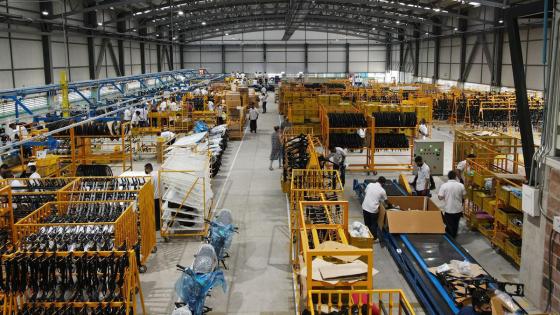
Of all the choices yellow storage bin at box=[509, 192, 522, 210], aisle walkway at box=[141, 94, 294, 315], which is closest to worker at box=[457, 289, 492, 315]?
aisle walkway at box=[141, 94, 294, 315]

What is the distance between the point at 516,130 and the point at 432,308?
65.6ft

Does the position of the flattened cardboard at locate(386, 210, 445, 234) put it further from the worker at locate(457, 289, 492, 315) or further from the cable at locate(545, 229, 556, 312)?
the worker at locate(457, 289, 492, 315)

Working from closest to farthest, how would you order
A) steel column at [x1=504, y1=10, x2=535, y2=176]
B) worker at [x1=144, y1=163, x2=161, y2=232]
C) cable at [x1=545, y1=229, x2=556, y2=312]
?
cable at [x1=545, y1=229, x2=556, y2=312] → steel column at [x1=504, y1=10, x2=535, y2=176] → worker at [x1=144, y1=163, x2=161, y2=232]

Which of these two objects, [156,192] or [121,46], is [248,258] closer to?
[156,192]

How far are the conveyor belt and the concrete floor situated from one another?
8.7 inches

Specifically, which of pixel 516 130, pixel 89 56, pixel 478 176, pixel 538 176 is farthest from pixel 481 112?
pixel 89 56

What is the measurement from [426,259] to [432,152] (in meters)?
7.21

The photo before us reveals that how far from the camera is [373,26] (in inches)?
1852

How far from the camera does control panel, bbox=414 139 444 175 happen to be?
14617 mm

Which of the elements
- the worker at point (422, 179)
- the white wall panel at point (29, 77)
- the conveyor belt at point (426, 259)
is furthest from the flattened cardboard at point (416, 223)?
the white wall panel at point (29, 77)

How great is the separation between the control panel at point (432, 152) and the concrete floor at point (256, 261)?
0.40m

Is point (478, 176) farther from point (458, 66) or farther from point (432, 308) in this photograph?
point (458, 66)

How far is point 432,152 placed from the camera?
581 inches

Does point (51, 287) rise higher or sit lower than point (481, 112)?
lower
